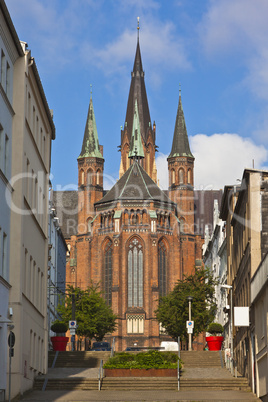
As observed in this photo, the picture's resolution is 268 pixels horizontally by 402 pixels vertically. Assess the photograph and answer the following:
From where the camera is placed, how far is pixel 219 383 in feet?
113

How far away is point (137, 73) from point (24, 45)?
352 ft

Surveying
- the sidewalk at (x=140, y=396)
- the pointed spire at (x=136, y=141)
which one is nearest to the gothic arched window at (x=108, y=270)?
the pointed spire at (x=136, y=141)

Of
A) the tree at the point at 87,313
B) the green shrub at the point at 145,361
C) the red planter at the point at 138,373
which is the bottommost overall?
the red planter at the point at 138,373

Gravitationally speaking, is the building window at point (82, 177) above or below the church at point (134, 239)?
above

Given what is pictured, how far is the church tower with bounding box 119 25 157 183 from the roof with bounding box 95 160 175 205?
47.9 feet

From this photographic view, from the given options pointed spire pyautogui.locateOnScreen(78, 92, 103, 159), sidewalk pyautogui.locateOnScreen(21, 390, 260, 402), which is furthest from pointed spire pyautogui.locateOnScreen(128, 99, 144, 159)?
sidewalk pyautogui.locateOnScreen(21, 390, 260, 402)

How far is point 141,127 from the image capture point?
130750 mm

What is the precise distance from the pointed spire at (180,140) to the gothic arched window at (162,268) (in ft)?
59.6

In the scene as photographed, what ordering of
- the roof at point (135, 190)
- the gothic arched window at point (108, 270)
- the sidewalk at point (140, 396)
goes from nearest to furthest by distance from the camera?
the sidewalk at point (140, 396)
the gothic arched window at point (108, 270)
the roof at point (135, 190)

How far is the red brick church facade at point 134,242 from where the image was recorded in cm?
10081

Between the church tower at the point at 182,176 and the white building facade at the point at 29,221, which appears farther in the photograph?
the church tower at the point at 182,176

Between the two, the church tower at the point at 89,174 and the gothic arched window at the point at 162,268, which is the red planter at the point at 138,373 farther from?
the church tower at the point at 89,174

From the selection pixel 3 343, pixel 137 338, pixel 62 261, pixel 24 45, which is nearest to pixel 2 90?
pixel 24 45

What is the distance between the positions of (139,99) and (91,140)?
1733 cm
